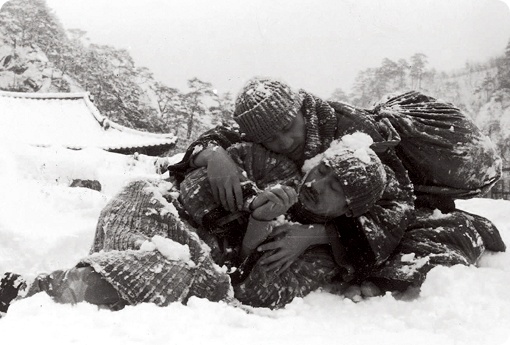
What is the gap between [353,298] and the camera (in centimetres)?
193

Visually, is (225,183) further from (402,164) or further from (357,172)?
(402,164)

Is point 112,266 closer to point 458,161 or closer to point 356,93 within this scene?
point 458,161

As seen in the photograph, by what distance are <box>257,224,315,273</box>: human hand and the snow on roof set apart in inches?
293

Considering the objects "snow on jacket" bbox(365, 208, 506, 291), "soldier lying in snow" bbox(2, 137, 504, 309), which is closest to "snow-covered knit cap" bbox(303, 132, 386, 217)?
"soldier lying in snow" bbox(2, 137, 504, 309)

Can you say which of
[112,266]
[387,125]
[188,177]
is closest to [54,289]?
[112,266]

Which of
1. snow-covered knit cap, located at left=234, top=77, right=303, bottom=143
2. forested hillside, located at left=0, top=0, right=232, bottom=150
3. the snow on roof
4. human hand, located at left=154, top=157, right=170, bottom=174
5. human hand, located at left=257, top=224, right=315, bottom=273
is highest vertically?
snow-covered knit cap, located at left=234, top=77, right=303, bottom=143

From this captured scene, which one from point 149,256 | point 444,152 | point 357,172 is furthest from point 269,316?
point 444,152

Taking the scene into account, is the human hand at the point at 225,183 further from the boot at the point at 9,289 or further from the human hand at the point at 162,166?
the boot at the point at 9,289

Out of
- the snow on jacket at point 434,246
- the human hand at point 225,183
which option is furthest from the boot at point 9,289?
the snow on jacket at point 434,246

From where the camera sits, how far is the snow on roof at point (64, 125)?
29.8 feet

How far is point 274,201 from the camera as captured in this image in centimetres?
173

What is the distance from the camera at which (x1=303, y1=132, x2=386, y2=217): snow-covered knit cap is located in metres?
1.77

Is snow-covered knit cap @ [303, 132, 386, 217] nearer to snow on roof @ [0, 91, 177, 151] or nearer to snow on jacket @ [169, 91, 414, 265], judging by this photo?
snow on jacket @ [169, 91, 414, 265]

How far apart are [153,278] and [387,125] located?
1392 millimetres
